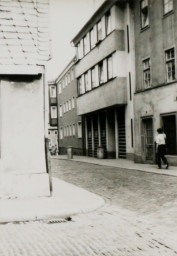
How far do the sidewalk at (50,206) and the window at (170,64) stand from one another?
10630 millimetres

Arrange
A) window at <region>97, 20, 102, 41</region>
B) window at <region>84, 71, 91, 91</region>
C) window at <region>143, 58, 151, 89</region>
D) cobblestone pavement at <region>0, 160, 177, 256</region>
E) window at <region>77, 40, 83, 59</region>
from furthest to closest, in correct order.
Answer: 1. window at <region>77, 40, 83, 59</region>
2. window at <region>84, 71, 91, 91</region>
3. window at <region>97, 20, 102, 41</region>
4. window at <region>143, 58, 151, 89</region>
5. cobblestone pavement at <region>0, 160, 177, 256</region>

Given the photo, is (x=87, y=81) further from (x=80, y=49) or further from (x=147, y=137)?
(x=147, y=137)

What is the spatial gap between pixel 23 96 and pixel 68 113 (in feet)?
120

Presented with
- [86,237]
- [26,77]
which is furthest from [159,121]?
[86,237]

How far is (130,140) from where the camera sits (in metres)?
26.8

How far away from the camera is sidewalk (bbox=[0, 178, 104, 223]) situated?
863 centimetres

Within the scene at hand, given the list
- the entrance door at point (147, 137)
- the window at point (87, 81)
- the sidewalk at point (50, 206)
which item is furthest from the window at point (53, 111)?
the sidewalk at point (50, 206)

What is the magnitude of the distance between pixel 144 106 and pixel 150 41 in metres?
3.43

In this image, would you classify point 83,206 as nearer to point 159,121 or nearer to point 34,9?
point 34,9

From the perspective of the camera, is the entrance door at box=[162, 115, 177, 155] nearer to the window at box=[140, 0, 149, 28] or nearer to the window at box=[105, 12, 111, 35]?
the window at box=[140, 0, 149, 28]

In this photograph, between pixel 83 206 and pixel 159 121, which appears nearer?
pixel 83 206

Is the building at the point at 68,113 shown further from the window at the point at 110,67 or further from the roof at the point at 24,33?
the roof at the point at 24,33

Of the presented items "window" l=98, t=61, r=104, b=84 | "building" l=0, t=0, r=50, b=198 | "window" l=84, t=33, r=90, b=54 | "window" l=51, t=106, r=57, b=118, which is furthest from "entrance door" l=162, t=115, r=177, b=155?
"window" l=51, t=106, r=57, b=118

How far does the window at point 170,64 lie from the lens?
20656mm
